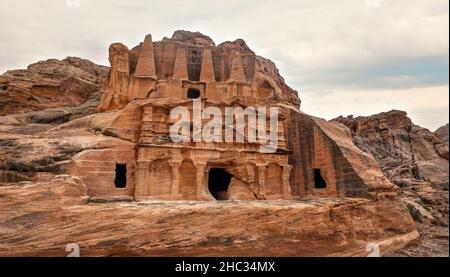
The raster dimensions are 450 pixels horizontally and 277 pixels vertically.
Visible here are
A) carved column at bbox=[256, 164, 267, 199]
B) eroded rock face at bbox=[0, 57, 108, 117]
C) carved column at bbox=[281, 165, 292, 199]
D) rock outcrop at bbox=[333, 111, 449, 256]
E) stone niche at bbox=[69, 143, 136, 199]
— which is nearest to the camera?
stone niche at bbox=[69, 143, 136, 199]

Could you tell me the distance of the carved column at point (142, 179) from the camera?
18.3 m

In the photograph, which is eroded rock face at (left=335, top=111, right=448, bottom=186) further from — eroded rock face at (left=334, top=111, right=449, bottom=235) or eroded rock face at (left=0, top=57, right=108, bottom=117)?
eroded rock face at (left=0, top=57, right=108, bottom=117)

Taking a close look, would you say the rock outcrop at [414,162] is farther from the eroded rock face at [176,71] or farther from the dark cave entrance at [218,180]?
the eroded rock face at [176,71]

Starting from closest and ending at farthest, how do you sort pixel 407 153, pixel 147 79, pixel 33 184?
pixel 33 184 < pixel 147 79 < pixel 407 153

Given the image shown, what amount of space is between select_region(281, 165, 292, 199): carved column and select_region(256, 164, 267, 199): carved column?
1390 mm

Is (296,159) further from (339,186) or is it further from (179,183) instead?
(179,183)

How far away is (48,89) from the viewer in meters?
35.2

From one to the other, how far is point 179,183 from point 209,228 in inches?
210

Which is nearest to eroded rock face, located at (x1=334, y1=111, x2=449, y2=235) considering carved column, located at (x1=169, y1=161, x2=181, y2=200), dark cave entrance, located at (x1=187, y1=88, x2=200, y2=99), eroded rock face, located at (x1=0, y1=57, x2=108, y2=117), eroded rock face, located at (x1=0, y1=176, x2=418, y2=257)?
eroded rock face, located at (x1=0, y1=176, x2=418, y2=257)

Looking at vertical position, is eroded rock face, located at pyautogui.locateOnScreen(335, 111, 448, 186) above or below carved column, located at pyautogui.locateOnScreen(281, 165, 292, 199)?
above

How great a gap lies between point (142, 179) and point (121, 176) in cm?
258

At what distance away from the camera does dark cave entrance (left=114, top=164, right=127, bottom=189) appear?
1961 centimetres
